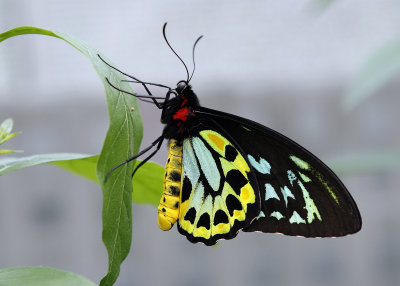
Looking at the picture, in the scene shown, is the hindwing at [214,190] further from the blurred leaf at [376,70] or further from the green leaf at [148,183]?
the blurred leaf at [376,70]

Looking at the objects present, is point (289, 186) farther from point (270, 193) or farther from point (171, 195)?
point (171, 195)

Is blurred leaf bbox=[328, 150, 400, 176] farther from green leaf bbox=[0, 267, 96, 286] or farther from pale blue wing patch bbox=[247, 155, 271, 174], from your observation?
green leaf bbox=[0, 267, 96, 286]

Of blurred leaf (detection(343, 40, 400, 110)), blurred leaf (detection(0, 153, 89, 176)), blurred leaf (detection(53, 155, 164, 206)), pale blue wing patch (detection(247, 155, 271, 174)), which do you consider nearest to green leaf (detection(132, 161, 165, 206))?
blurred leaf (detection(53, 155, 164, 206))

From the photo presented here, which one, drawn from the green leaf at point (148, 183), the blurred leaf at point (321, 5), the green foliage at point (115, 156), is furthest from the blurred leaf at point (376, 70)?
the green foliage at point (115, 156)

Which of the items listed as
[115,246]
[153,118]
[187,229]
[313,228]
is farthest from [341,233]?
[153,118]

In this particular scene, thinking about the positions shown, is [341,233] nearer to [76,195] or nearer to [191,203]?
[191,203]
